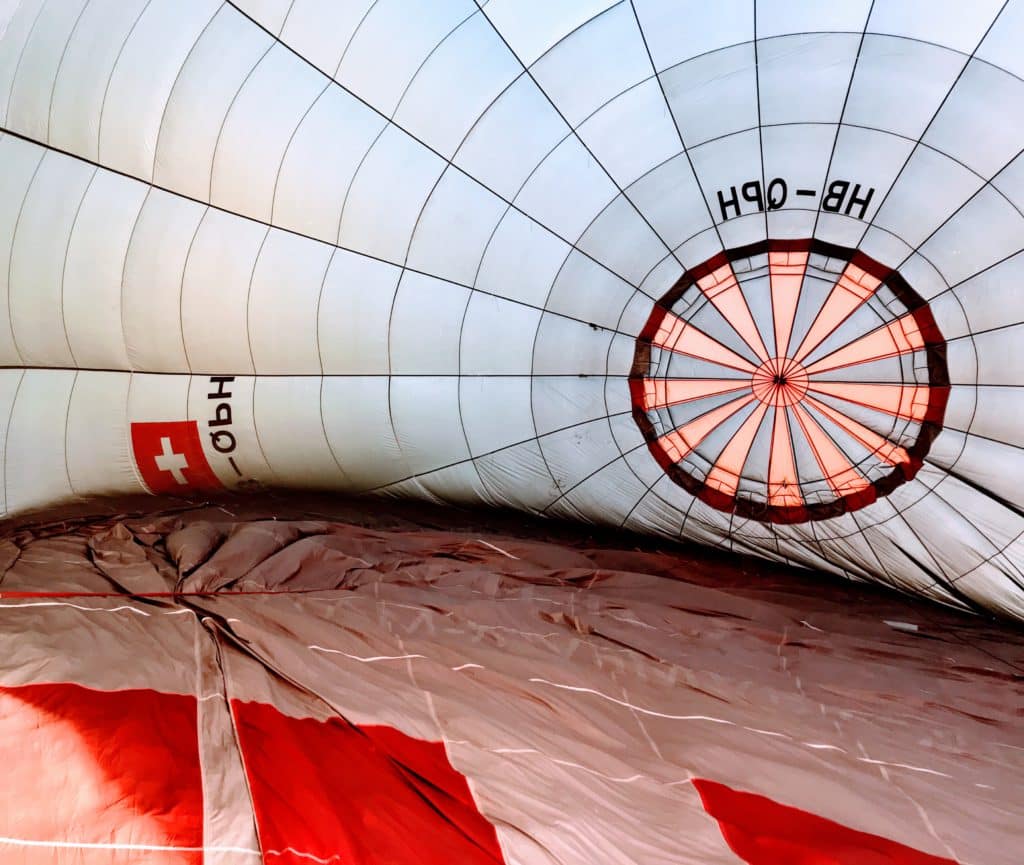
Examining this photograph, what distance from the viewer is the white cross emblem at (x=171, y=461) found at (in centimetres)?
321

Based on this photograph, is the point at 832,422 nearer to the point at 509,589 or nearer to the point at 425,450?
the point at 509,589

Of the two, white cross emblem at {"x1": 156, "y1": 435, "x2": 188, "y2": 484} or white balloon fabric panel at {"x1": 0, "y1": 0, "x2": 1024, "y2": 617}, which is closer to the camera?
white balloon fabric panel at {"x1": 0, "y1": 0, "x2": 1024, "y2": 617}

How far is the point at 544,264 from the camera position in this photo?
2.88 metres

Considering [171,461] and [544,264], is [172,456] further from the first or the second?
[544,264]

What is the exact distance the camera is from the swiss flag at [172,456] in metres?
3.19

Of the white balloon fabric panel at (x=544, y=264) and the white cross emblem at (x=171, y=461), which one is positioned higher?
the white balloon fabric panel at (x=544, y=264)

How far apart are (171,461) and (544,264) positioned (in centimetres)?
147

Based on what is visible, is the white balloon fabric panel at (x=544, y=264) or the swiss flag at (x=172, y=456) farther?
the swiss flag at (x=172, y=456)

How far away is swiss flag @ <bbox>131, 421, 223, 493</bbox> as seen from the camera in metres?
3.19

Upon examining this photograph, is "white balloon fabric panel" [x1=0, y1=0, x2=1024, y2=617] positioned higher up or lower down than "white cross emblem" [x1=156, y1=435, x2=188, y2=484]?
higher up

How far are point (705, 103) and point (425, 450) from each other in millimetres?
1420

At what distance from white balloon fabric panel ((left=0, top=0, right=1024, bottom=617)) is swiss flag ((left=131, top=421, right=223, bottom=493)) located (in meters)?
0.01

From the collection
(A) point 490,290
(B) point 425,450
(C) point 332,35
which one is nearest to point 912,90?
(A) point 490,290

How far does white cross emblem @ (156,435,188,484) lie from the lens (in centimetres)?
321
